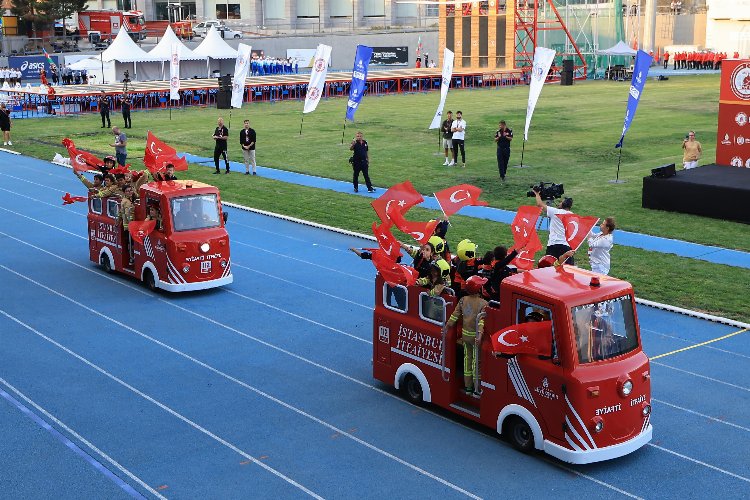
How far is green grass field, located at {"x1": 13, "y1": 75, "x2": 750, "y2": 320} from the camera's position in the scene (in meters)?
19.5

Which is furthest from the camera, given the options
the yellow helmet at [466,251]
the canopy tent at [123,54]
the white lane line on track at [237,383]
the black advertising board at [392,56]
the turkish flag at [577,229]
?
the black advertising board at [392,56]

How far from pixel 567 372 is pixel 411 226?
3441 mm

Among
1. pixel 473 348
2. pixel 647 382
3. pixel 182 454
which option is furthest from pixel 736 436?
pixel 182 454

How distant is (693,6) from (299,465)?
92140 mm

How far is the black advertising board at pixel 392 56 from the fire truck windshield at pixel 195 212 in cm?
6976

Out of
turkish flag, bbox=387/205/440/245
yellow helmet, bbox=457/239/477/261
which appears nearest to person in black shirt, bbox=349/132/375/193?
turkish flag, bbox=387/205/440/245

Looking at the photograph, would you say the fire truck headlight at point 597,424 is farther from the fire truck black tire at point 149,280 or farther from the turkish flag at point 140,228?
the fire truck black tire at point 149,280

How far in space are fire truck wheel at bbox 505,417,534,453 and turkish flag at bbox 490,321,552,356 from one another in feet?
3.09

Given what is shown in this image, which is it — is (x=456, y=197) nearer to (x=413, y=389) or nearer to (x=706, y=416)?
A: (x=413, y=389)

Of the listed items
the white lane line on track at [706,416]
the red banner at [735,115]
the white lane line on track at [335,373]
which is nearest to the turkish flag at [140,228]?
the white lane line on track at [335,373]

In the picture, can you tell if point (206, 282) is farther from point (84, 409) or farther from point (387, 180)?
point (387, 180)

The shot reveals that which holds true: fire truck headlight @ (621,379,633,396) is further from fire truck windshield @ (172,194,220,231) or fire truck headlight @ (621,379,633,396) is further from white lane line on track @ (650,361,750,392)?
fire truck windshield @ (172,194,220,231)

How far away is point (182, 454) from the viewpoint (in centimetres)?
1096

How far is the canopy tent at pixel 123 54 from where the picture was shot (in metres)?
63.3
